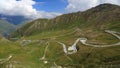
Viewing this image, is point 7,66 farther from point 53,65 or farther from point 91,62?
point 91,62

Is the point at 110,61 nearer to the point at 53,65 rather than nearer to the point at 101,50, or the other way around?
the point at 101,50

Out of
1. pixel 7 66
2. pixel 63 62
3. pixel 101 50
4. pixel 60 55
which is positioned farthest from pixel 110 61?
pixel 7 66

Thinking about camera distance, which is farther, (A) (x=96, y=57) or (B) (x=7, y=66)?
(A) (x=96, y=57)

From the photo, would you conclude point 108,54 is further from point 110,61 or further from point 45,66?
point 45,66

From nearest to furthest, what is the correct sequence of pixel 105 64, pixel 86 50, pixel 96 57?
pixel 105 64
pixel 96 57
pixel 86 50

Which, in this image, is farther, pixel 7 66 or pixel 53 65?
pixel 53 65

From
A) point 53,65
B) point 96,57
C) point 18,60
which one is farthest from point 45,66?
point 96,57

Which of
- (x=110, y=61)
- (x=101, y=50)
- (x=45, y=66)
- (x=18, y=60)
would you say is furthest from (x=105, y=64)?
(x=18, y=60)

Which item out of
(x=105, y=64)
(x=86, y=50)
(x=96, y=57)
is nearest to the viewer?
(x=105, y=64)
